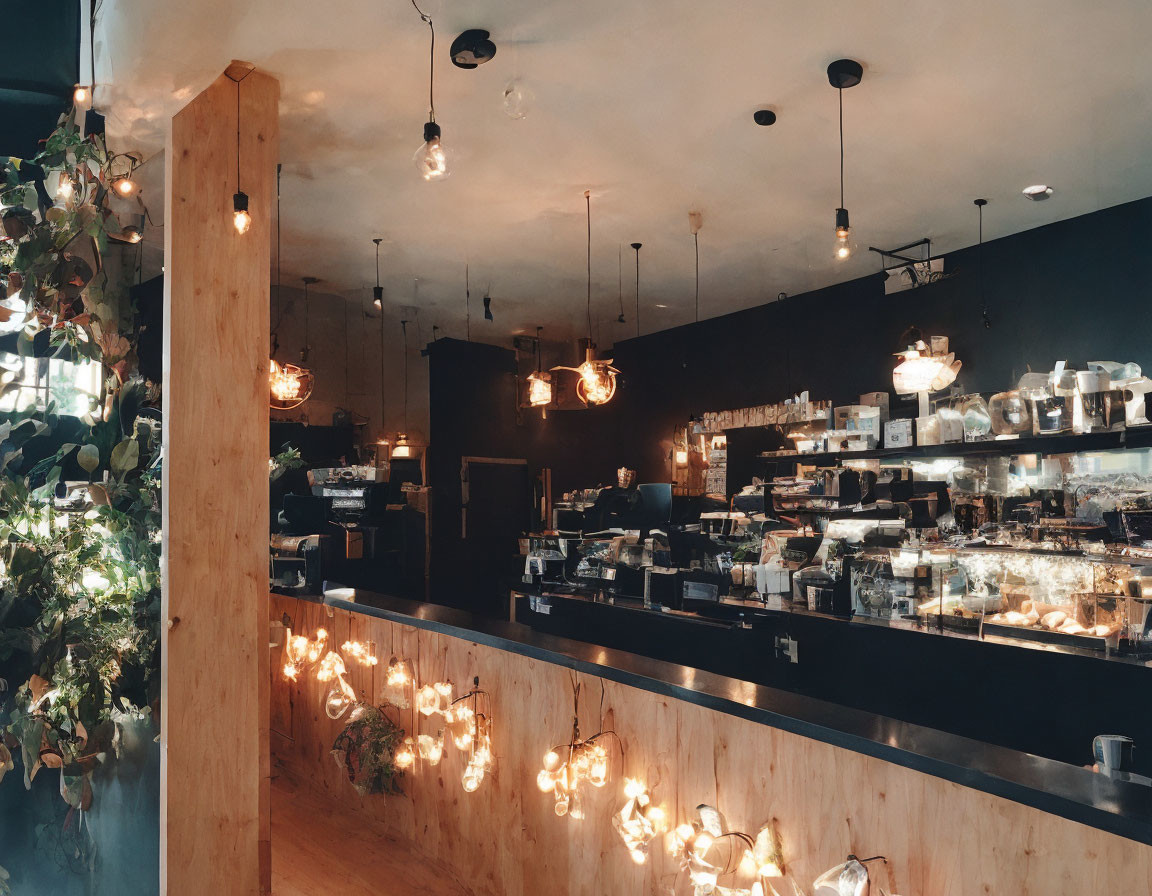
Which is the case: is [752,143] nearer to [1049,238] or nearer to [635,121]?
[635,121]

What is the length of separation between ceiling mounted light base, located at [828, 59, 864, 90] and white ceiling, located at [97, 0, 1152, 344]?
0.06m

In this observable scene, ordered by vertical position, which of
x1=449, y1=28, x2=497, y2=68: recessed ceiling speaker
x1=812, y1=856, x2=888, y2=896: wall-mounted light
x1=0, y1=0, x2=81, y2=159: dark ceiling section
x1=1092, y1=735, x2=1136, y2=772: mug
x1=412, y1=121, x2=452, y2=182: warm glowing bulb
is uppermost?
x1=449, y1=28, x2=497, y2=68: recessed ceiling speaker

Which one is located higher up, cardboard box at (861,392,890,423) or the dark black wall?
the dark black wall

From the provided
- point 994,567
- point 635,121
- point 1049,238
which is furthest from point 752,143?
point 1049,238

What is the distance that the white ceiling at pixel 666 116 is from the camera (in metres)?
3.15

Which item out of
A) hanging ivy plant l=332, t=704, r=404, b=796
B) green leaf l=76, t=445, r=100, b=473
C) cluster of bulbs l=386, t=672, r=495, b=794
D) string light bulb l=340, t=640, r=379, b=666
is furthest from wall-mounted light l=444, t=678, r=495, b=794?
green leaf l=76, t=445, r=100, b=473

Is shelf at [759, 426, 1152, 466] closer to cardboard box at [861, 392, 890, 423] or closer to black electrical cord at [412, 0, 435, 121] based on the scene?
cardboard box at [861, 392, 890, 423]

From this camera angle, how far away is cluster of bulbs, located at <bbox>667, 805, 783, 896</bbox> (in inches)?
80.6

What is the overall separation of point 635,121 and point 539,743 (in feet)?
10.4

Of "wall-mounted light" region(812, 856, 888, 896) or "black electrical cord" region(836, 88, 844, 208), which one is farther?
"black electrical cord" region(836, 88, 844, 208)

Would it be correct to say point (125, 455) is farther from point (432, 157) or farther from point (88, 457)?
point (432, 157)

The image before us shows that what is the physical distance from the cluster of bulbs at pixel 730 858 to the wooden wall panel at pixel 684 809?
0.13ft

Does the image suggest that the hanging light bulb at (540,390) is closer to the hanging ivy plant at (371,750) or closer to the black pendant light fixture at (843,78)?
the black pendant light fixture at (843,78)

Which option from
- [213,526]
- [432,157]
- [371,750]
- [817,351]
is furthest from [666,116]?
[817,351]
